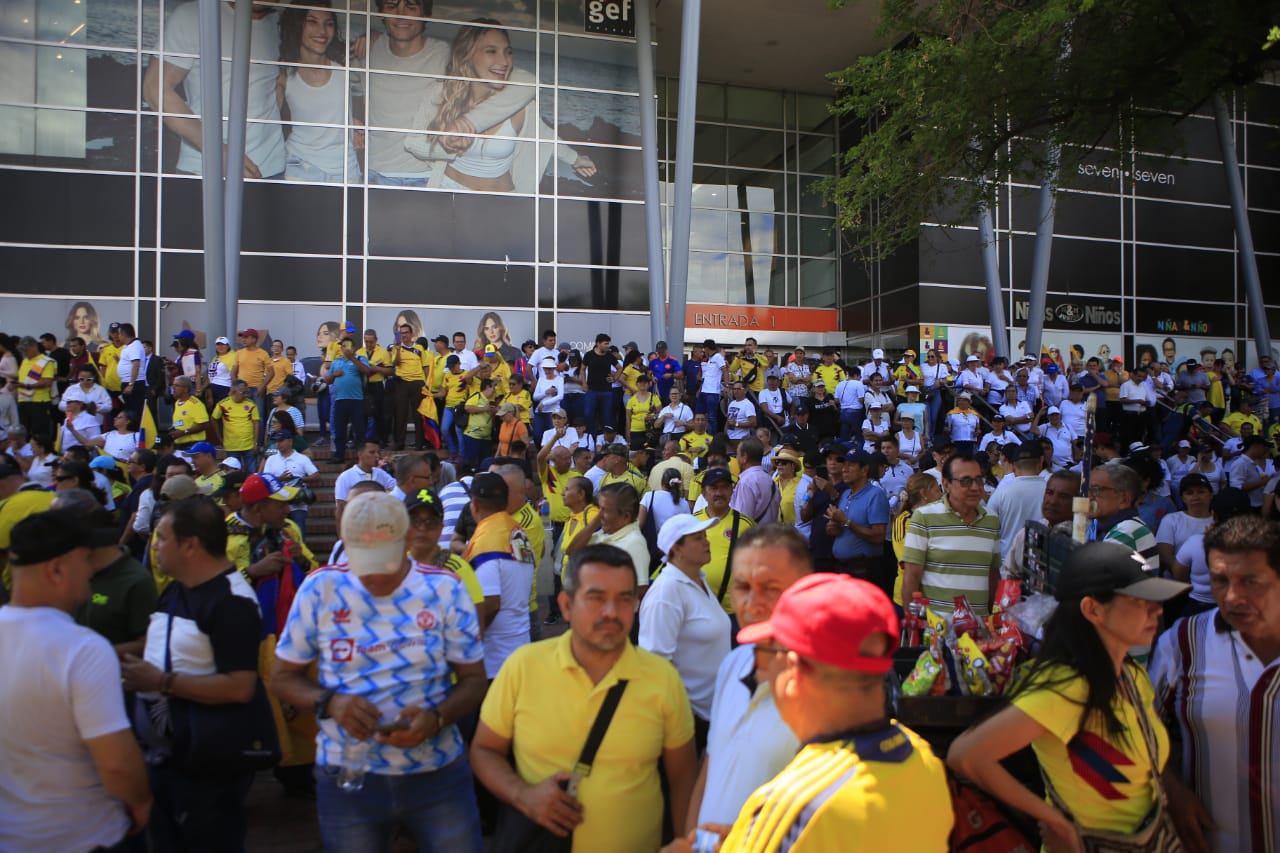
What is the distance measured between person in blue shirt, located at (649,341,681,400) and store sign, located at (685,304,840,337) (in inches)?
375

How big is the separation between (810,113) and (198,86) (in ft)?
56.0

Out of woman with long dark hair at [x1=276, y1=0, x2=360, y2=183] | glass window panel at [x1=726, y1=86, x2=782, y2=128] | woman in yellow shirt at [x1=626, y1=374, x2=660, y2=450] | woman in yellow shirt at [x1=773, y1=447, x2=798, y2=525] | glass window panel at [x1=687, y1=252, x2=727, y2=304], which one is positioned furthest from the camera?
glass window panel at [x1=726, y1=86, x2=782, y2=128]

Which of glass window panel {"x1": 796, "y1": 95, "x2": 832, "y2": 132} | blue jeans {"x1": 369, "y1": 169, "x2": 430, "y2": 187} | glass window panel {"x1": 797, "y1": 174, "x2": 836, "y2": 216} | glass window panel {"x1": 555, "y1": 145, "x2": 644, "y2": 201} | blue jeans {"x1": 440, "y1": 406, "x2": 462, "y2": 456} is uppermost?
glass window panel {"x1": 796, "y1": 95, "x2": 832, "y2": 132}

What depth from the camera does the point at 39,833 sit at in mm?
2771

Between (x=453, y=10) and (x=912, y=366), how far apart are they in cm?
1302

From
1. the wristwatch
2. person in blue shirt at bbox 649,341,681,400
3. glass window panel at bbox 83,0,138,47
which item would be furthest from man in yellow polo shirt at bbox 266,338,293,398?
the wristwatch

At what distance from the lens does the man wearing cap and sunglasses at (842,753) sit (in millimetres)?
1787

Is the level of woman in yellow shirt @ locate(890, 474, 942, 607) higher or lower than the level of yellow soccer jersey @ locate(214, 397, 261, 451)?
lower

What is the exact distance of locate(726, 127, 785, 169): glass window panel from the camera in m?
27.1

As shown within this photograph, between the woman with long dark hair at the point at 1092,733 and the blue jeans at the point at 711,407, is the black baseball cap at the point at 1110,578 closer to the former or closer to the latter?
the woman with long dark hair at the point at 1092,733

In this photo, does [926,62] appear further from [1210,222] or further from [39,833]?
[1210,222]

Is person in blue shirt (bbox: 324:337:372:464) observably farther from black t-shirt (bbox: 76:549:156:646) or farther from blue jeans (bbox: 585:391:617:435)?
black t-shirt (bbox: 76:549:156:646)

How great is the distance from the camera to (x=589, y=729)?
2.78 meters

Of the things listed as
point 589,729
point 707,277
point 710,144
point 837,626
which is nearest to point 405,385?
point 589,729
